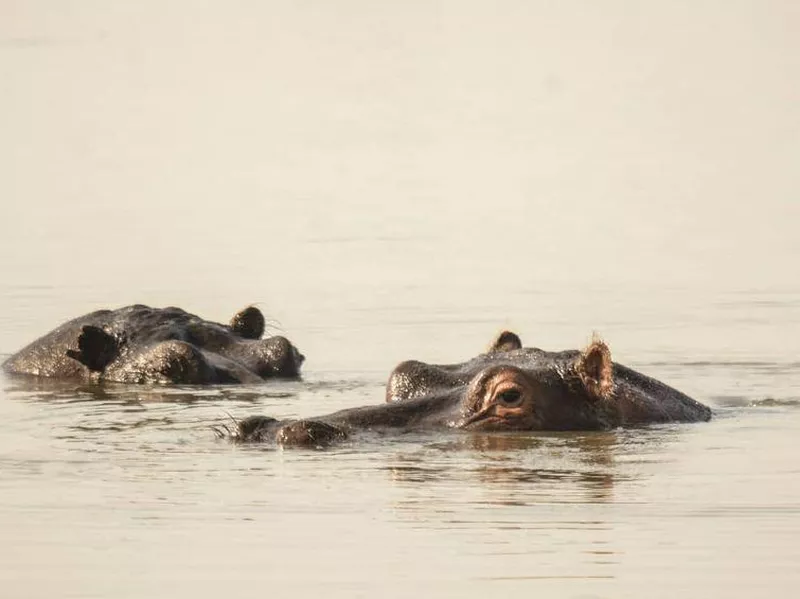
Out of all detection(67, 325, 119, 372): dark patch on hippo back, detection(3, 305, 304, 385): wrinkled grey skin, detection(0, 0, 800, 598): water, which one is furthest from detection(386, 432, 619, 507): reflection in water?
detection(67, 325, 119, 372): dark patch on hippo back

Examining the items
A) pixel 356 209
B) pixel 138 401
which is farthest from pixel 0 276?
pixel 138 401

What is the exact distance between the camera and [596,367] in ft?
43.3

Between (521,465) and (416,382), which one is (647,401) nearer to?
(416,382)

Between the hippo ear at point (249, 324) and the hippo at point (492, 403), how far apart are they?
502 centimetres

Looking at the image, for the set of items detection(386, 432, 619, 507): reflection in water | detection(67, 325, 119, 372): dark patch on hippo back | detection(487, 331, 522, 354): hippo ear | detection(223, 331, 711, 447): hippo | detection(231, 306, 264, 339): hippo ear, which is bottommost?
detection(386, 432, 619, 507): reflection in water

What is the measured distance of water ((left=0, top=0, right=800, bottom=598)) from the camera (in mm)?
10594

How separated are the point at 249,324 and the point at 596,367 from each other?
239 inches

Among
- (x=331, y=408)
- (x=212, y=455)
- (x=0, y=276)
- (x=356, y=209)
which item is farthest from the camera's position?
(x=356, y=209)

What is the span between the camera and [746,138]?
1347 inches

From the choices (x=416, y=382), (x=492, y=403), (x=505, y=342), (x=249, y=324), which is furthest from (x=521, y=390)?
(x=249, y=324)

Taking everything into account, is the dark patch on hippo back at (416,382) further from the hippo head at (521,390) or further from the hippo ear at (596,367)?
the hippo ear at (596,367)

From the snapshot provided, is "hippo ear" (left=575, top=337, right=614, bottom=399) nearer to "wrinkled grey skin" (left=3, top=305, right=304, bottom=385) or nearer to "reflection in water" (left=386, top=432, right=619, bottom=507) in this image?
"reflection in water" (left=386, top=432, right=619, bottom=507)

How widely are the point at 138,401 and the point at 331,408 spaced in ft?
4.97

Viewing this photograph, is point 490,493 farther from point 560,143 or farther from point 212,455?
point 560,143
